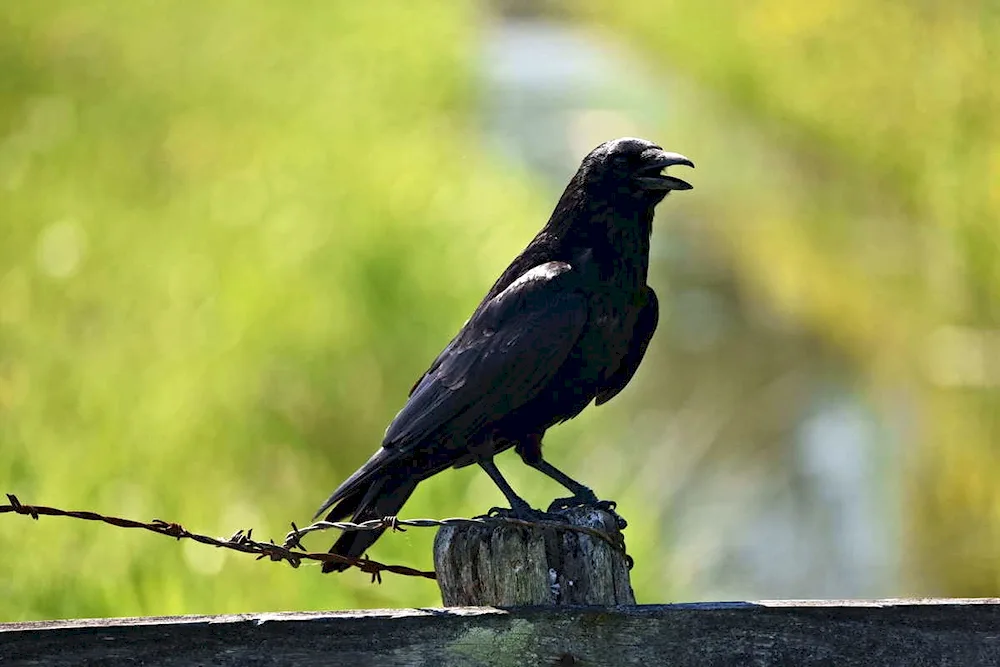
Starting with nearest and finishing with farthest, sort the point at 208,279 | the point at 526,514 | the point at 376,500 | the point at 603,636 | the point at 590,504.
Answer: the point at 603,636
the point at 590,504
the point at 526,514
the point at 376,500
the point at 208,279

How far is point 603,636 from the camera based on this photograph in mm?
1851

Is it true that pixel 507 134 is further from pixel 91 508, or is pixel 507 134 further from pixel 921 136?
pixel 91 508

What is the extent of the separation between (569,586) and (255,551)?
49 cm

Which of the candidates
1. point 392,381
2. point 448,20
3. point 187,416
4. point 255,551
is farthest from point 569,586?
point 448,20

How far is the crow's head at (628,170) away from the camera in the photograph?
3082mm

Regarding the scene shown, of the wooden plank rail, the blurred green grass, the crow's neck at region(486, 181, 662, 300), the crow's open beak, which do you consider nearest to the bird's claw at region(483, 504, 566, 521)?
the wooden plank rail

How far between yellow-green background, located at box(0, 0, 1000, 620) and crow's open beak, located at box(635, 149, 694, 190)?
2403 mm

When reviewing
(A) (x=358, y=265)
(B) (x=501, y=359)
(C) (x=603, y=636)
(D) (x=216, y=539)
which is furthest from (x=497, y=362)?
(A) (x=358, y=265)

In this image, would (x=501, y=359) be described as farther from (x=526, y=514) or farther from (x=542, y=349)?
(x=526, y=514)

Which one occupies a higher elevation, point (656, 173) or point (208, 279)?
point (208, 279)

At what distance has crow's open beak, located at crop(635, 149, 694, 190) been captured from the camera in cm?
301

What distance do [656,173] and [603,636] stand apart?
4.92ft

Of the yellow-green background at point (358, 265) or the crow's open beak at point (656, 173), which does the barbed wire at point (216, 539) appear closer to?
the crow's open beak at point (656, 173)

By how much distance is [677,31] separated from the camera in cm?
1705
